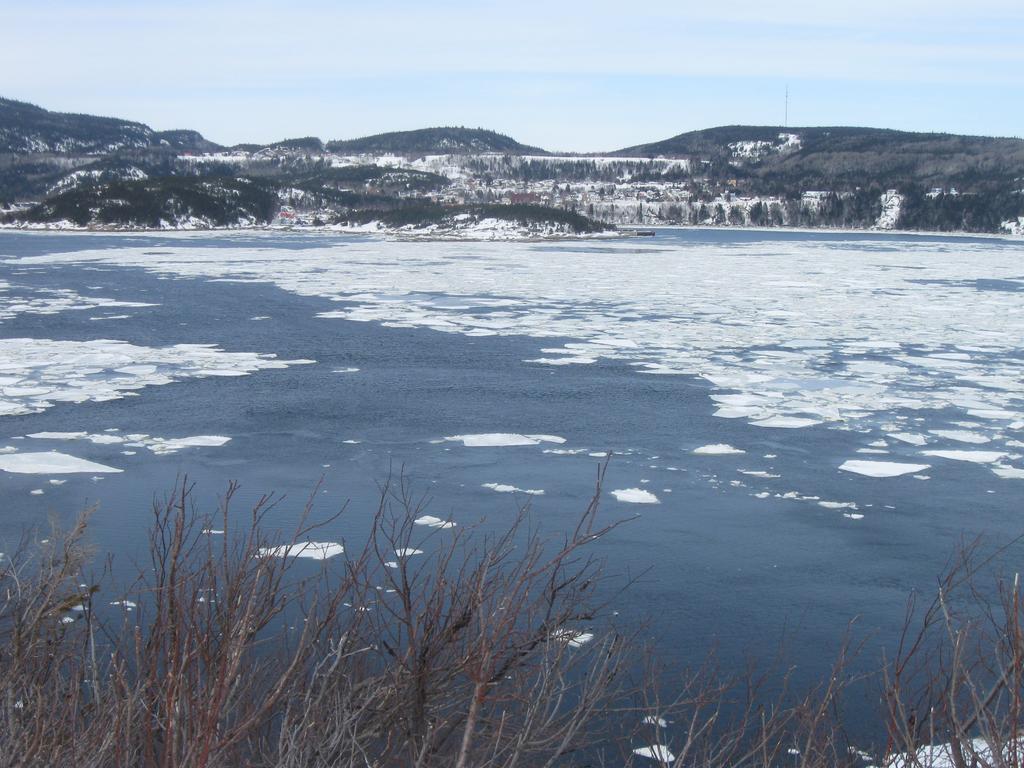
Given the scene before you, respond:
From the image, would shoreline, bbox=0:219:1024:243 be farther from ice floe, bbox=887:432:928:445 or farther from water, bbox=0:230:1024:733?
ice floe, bbox=887:432:928:445

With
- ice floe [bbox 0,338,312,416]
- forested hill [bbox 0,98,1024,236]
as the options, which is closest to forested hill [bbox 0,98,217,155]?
forested hill [bbox 0,98,1024,236]

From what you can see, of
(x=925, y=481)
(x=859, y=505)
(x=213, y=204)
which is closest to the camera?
(x=859, y=505)

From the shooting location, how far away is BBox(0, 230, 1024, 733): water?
21.6 feet

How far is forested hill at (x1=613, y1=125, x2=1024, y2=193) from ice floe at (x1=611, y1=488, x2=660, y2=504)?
319 feet

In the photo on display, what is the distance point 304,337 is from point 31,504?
9.16 m

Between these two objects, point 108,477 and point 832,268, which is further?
point 832,268

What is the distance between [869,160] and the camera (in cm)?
12069

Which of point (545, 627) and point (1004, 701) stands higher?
point (545, 627)

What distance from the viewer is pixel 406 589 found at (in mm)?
3387

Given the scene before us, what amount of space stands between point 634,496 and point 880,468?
7.56 ft

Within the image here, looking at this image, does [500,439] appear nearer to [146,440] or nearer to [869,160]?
[146,440]

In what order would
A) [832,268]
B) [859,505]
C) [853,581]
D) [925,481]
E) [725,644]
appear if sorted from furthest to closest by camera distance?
[832,268] → [925,481] → [859,505] → [853,581] → [725,644]

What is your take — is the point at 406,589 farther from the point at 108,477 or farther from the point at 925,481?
the point at 925,481

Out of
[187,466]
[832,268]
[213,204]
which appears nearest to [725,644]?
[187,466]
